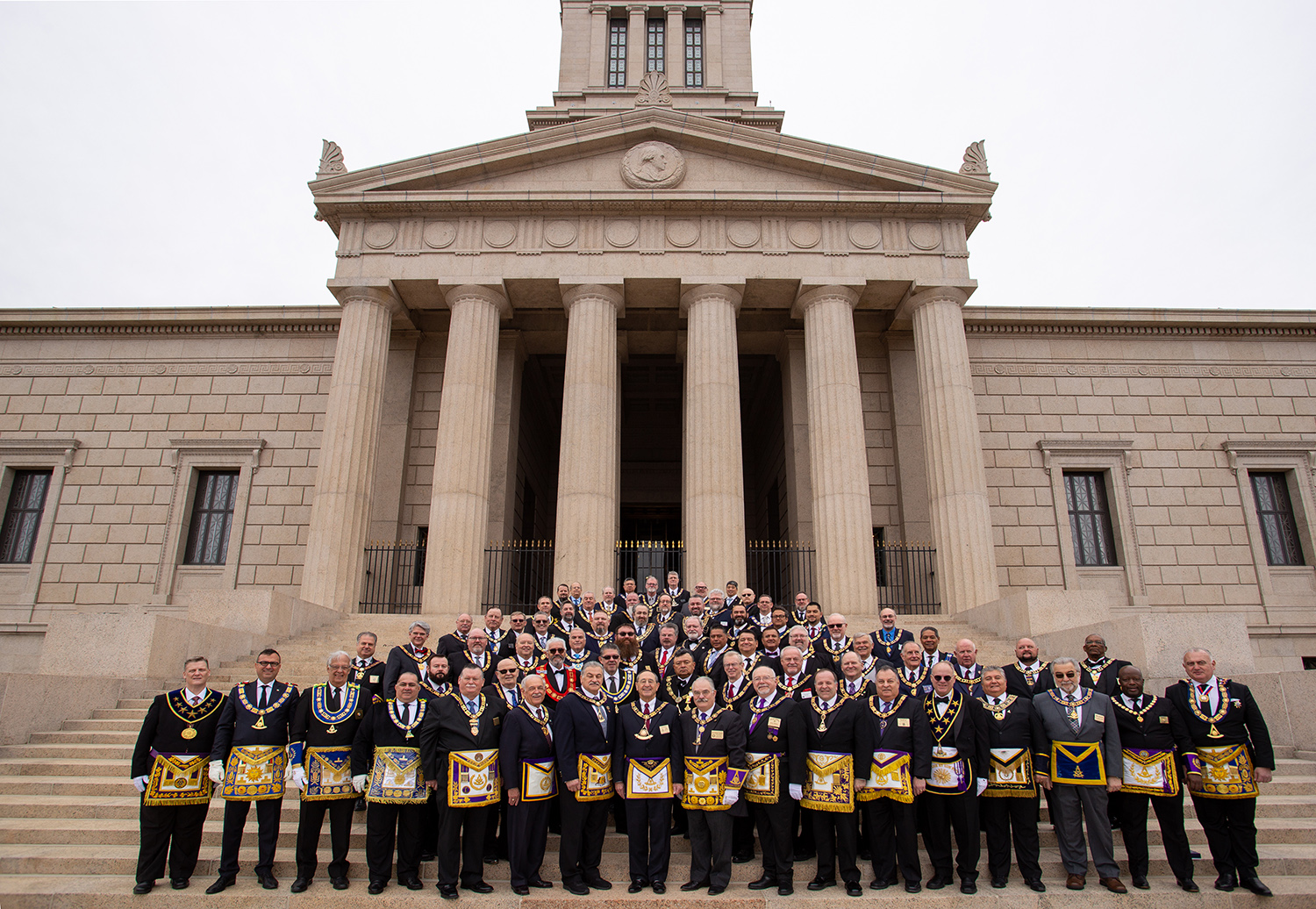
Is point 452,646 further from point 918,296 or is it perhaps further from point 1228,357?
point 1228,357

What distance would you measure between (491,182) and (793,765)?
16.6 metres

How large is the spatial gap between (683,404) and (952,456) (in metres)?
6.76

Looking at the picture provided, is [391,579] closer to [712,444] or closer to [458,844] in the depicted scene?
[712,444]

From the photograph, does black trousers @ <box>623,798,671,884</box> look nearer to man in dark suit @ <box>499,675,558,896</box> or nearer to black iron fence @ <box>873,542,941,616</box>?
man in dark suit @ <box>499,675,558,896</box>

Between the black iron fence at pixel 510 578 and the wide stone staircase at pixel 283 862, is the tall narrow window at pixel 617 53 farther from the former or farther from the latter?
the wide stone staircase at pixel 283 862

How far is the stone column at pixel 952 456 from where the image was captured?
687 inches

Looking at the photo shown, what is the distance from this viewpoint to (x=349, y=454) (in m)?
18.0

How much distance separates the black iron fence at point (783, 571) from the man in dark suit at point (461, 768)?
37.4 feet

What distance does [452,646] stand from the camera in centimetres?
973

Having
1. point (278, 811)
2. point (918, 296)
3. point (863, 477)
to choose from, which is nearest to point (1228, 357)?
point (918, 296)

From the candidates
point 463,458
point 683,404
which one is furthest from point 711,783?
point 683,404

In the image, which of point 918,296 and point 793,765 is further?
point 918,296

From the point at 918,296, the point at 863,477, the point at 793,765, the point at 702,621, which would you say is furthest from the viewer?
the point at 918,296

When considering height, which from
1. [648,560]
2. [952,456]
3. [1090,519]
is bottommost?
[648,560]
